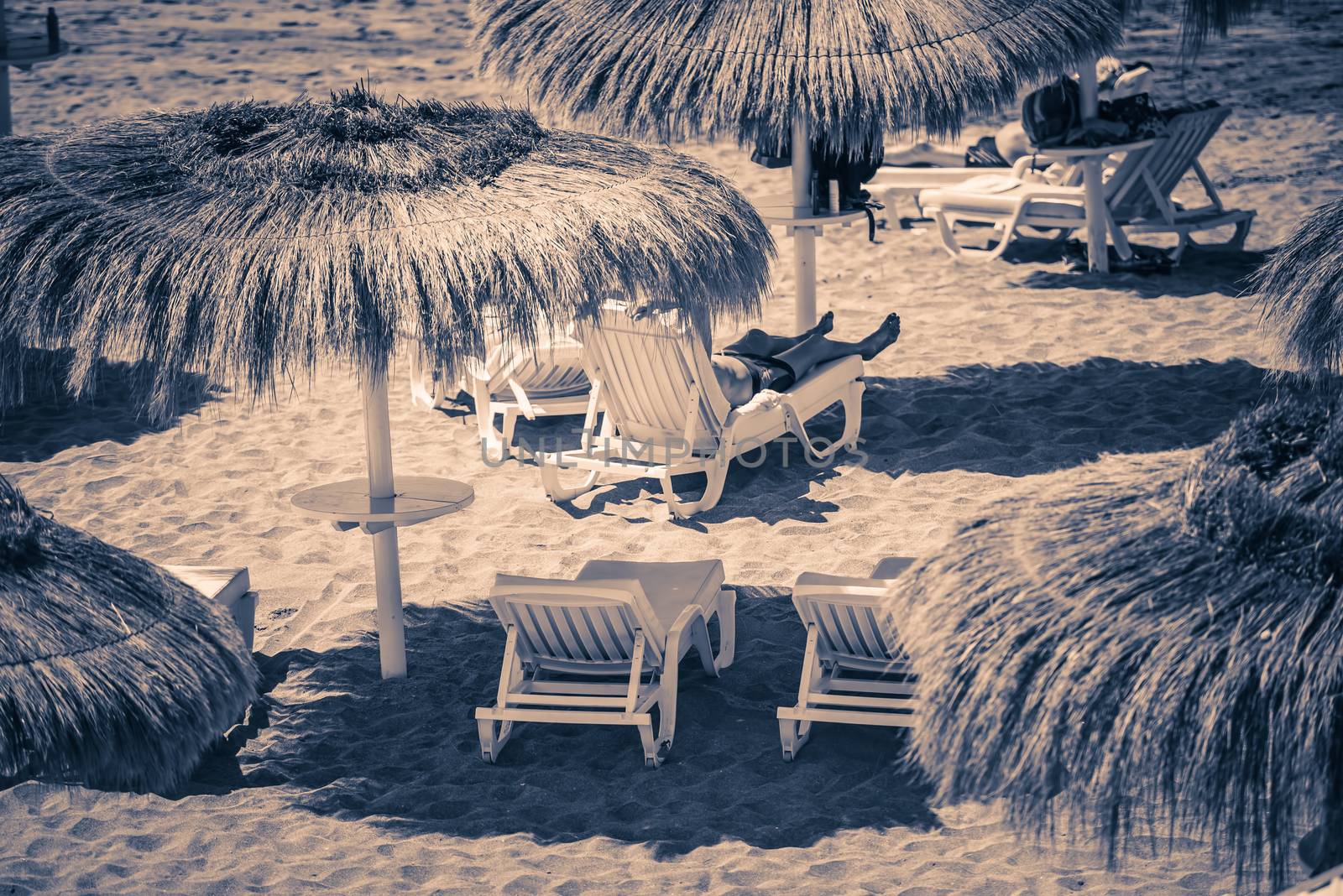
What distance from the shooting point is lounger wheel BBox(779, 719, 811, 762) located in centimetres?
444

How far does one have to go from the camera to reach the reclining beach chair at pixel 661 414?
609 cm

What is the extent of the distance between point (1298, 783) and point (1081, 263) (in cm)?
801

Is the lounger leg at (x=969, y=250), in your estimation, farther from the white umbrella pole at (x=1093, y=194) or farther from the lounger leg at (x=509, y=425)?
the lounger leg at (x=509, y=425)

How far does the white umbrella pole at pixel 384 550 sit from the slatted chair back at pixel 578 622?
0.59 m

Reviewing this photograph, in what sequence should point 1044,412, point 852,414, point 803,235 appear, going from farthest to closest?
point 803,235 < point 1044,412 < point 852,414

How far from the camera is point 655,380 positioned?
6191 millimetres

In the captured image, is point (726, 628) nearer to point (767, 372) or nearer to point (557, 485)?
point (557, 485)

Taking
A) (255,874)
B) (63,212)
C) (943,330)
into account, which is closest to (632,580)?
Answer: (255,874)

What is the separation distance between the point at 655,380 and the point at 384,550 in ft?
5.47

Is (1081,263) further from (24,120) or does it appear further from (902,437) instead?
(24,120)

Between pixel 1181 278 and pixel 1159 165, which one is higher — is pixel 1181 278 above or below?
below

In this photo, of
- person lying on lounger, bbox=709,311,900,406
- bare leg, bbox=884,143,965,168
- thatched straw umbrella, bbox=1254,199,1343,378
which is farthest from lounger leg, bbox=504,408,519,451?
bare leg, bbox=884,143,965,168

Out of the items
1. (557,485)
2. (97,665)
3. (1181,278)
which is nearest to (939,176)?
(1181,278)

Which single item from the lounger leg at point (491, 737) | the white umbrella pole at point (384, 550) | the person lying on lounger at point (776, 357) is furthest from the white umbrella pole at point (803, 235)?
the lounger leg at point (491, 737)
